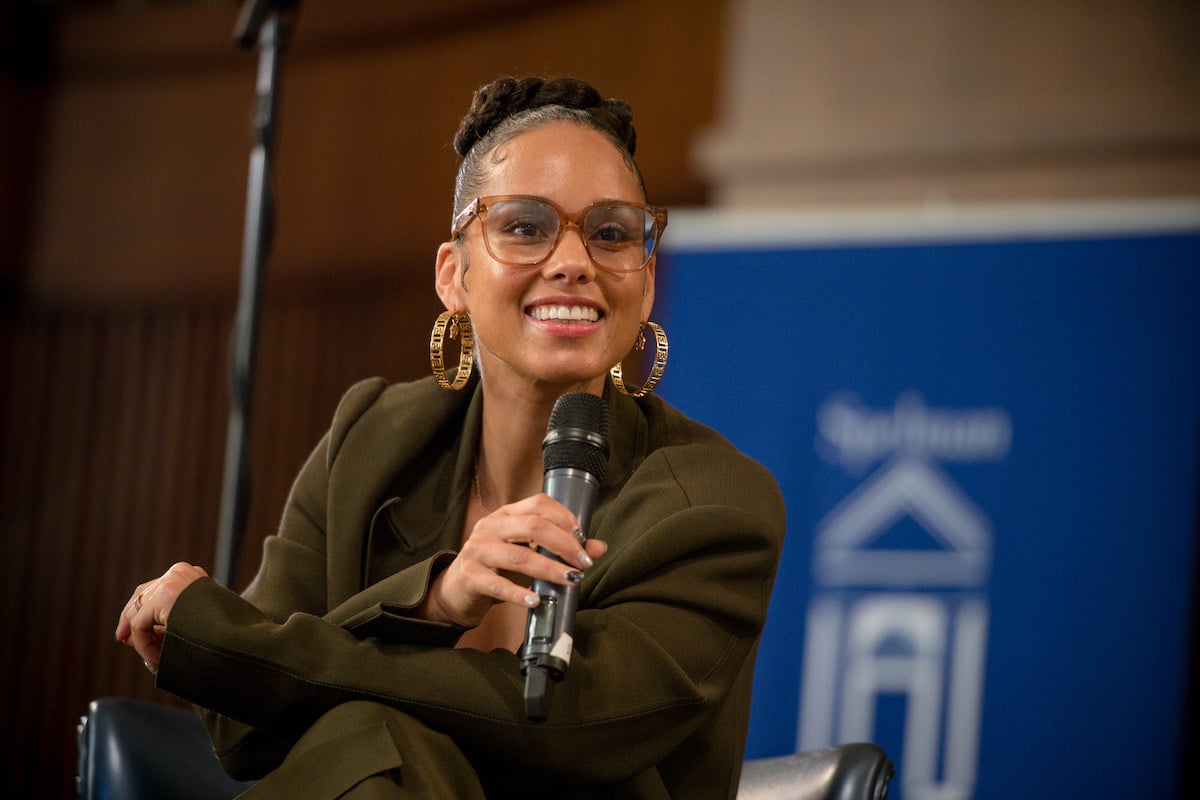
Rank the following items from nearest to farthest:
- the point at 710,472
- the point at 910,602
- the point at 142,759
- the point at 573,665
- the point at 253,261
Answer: the point at 573,665 → the point at 710,472 → the point at 142,759 → the point at 253,261 → the point at 910,602

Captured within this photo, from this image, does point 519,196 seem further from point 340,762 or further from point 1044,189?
point 1044,189

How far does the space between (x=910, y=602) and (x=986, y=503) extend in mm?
301

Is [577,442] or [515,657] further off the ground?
[577,442]

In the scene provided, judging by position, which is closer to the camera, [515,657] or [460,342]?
[515,657]

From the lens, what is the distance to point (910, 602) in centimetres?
321

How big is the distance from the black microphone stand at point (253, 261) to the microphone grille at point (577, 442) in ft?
3.63

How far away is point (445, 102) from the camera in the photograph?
443cm

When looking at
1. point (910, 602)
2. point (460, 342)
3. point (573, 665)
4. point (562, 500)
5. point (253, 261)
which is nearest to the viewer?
point (562, 500)

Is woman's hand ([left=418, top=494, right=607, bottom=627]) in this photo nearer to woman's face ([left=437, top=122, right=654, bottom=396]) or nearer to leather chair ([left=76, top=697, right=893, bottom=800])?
woman's face ([left=437, top=122, right=654, bottom=396])

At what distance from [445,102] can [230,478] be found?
8.05ft

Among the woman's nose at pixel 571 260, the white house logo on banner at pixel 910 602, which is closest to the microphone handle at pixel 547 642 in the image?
the woman's nose at pixel 571 260

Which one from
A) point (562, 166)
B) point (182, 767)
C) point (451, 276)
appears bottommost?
point (182, 767)

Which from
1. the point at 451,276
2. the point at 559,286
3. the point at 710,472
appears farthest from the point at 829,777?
the point at 451,276

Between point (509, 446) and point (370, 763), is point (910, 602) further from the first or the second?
point (370, 763)
